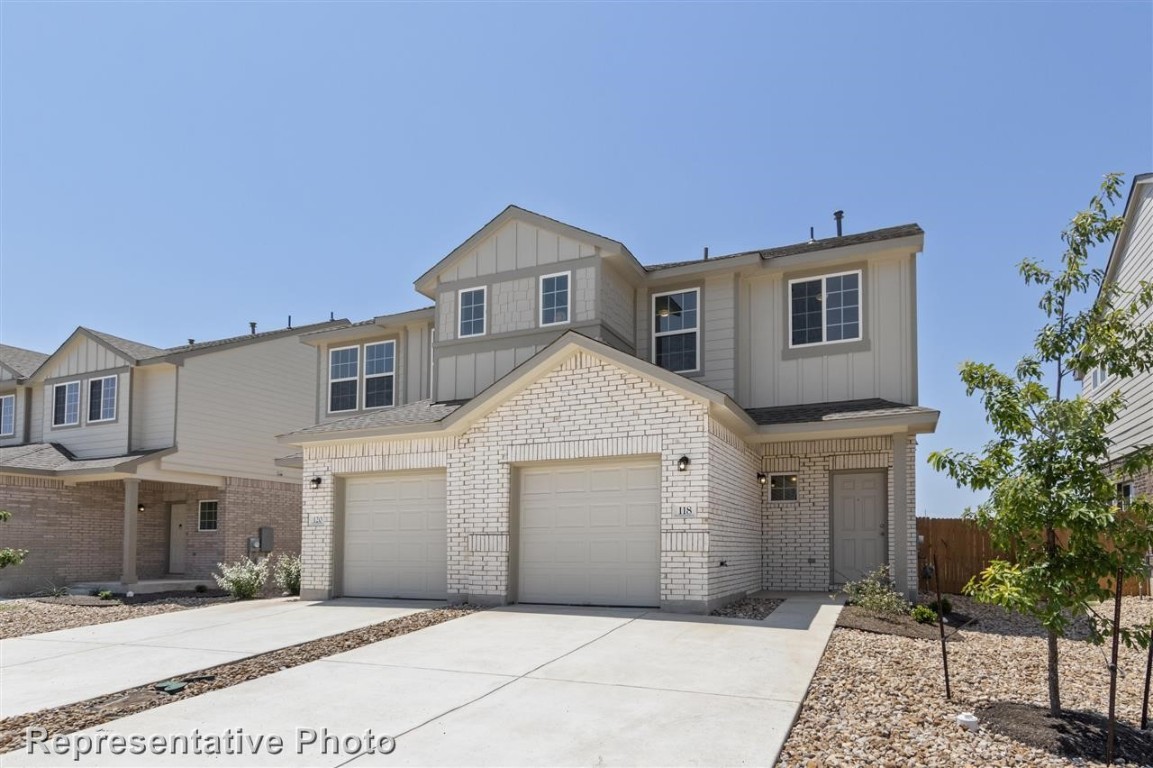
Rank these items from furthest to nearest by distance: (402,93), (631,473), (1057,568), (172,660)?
(402,93) → (631,473) → (172,660) → (1057,568)

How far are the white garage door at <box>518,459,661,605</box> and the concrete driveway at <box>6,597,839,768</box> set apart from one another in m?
2.05

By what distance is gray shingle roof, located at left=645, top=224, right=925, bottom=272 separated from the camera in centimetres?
1320

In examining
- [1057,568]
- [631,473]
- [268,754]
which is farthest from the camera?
[631,473]

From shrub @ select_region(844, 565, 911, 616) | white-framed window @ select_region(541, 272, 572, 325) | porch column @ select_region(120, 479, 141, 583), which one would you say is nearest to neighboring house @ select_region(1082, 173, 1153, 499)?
shrub @ select_region(844, 565, 911, 616)

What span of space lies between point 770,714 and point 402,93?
1191 cm

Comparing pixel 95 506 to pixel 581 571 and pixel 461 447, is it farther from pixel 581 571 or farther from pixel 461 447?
pixel 581 571

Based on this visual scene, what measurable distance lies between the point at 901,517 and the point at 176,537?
19343 mm

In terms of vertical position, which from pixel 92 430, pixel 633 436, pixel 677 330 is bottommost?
pixel 633 436

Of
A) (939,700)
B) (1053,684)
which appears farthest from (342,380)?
(1053,684)

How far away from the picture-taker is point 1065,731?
18.5ft

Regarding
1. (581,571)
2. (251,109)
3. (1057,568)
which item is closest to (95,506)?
(251,109)

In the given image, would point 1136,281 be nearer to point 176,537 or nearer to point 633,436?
point 633,436

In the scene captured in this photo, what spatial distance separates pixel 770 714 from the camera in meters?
5.91

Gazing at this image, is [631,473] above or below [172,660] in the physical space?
above
